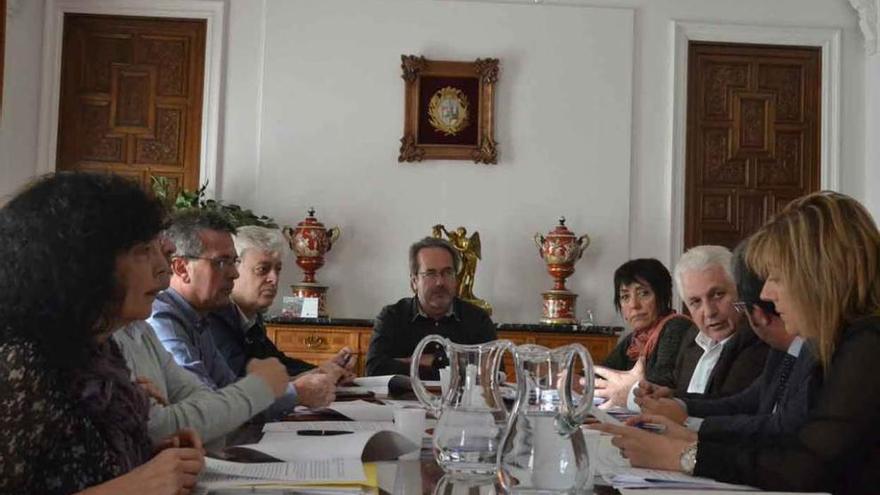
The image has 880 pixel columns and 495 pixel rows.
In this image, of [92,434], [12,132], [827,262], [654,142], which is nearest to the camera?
[92,434]

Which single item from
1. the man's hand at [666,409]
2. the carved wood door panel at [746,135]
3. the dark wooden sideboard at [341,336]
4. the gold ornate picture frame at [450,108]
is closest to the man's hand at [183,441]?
the man's hand at [666,409]

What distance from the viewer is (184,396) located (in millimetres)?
2215

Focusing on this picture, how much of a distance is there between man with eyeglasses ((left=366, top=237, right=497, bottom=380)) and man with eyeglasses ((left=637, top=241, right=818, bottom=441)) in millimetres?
1689

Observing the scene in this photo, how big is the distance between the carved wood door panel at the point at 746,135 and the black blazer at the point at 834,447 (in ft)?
16.3

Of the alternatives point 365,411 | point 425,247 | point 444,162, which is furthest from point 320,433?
point 444,162

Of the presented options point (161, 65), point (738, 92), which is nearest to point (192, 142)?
point (161, 65)

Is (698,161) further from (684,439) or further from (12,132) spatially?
(684,439)

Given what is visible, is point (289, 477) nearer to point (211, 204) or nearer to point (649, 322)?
point (649, 322)

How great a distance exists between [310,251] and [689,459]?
177 inches

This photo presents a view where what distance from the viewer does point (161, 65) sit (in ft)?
20.8

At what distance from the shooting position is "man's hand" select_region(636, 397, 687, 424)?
2.35 metres

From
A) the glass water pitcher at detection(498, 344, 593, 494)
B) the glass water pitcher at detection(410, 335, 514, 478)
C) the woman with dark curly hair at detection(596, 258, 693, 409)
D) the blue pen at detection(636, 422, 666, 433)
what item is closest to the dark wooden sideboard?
the woman with dark curly hair at detection(596, 258, 693, 409)

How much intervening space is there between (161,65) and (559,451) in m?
5.66

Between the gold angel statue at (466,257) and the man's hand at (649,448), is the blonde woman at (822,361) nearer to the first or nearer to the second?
the man's hand at (649,448)
